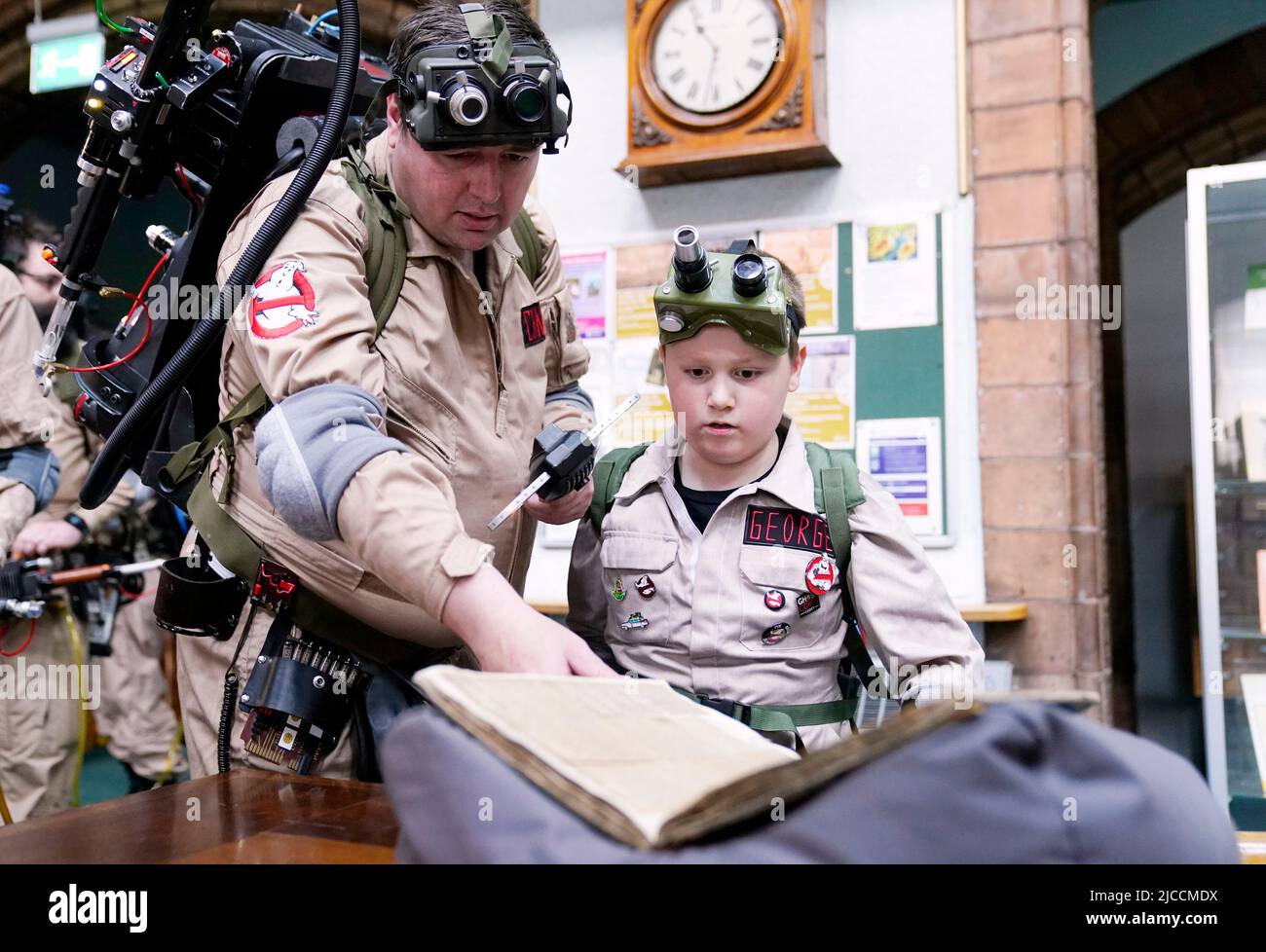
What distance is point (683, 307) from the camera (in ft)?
5.14

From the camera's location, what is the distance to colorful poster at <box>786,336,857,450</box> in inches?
127

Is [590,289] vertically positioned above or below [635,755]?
above

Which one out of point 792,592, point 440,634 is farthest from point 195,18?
point 792,592

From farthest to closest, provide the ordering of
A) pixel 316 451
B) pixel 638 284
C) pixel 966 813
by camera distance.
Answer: pixel 638 284
pixel 316 451
pixel 966 813

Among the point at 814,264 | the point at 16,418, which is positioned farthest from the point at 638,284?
the point at 16,418

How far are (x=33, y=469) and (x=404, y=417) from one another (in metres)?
1.90

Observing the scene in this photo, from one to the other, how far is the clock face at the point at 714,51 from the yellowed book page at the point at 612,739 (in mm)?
2740

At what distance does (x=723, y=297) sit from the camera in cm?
155

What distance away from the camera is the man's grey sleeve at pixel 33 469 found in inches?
108

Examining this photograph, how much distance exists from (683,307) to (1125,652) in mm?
5210

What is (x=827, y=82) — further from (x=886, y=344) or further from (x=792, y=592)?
(x=792, y=592)

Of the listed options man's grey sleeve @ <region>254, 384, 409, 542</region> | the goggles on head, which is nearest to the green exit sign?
the goggles on head

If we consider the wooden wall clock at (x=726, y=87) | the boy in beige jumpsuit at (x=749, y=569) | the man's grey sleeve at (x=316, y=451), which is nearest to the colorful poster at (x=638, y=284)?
the wooden wall clock at (x=726, y=87)

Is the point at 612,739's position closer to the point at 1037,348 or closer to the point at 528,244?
the point at 528,244
